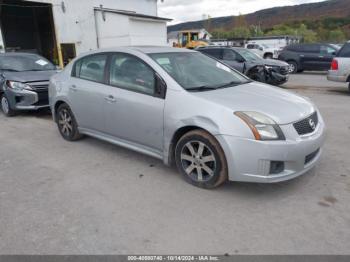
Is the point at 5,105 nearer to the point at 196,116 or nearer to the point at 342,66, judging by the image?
the point at 196,116

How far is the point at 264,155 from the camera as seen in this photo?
300 centimetres

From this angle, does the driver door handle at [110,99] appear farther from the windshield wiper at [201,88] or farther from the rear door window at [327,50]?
the rear door window at [327,50]

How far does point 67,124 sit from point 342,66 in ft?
27.1

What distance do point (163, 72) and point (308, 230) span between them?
231 cm

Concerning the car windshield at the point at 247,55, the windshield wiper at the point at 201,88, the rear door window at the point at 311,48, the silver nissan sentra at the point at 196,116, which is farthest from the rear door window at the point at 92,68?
the rear door window at the point at 311,48

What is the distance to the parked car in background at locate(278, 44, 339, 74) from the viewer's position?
15.8 m

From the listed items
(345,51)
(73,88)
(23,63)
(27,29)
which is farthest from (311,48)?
(27,29)

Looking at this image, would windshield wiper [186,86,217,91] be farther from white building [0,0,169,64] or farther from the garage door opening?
the garage door opening

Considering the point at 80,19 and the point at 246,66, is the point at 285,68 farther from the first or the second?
the point at 80,19

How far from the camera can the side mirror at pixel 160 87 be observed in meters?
3.62

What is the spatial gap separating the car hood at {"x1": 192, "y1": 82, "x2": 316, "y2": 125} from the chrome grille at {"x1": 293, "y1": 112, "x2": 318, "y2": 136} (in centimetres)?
5

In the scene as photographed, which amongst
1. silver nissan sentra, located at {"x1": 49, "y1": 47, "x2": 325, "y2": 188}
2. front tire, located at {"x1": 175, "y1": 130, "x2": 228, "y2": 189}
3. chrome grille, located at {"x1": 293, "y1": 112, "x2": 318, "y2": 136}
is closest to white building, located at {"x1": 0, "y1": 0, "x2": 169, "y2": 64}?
silver nissan sentra, located at {"x1": 49, "y1": 47, "x2": 325, "y2": 188}

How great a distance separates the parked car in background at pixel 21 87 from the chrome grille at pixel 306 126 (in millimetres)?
6056

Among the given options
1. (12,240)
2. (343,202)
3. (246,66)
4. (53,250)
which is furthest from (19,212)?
(246,66)
